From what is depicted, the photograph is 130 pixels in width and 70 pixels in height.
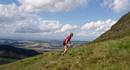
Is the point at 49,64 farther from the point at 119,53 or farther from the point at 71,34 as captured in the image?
the point at 119,53

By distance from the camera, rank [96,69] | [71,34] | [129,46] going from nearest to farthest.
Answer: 1. [96,69]
2. [129,46]
3. [71,34]

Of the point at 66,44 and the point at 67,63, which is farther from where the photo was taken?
the point at 66,44

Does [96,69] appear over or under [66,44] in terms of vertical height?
under

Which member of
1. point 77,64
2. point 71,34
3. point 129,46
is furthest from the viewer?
point 71,34

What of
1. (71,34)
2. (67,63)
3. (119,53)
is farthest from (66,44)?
(119,53)

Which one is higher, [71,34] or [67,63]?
[71,34]

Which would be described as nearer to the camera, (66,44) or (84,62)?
(84,62)

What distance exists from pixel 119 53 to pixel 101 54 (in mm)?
2031

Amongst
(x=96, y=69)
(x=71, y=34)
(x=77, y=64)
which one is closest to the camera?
(x=96, y=69)

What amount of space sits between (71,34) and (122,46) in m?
6.34

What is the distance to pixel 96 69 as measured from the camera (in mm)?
28906

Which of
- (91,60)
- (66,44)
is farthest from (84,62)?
(66,44)

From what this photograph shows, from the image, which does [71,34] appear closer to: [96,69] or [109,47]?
[109,47]

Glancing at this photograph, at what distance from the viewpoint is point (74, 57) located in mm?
34656
